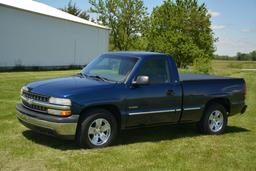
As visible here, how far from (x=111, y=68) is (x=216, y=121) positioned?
3006 mm

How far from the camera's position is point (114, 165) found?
283 inches

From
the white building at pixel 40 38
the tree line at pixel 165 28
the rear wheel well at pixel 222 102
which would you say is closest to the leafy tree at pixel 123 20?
the tree line at pixel 165 28

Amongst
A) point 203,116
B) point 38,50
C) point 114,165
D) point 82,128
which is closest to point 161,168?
point 114,165

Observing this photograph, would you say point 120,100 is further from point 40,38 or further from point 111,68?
point 40,38

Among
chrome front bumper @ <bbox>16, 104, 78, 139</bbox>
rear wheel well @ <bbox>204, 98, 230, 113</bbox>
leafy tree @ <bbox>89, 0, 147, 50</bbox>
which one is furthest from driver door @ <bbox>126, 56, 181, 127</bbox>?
leafy tree @ <bbox>89, 0, 147, 50</bbox>

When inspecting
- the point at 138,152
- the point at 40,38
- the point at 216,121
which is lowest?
the point at 138,152

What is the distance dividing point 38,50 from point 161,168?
30.1 m

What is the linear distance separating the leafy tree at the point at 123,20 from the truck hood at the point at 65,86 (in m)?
51.1

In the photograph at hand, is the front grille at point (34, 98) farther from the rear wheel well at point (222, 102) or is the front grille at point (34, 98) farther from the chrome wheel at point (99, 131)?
the rear wheel well at point (222, 102)

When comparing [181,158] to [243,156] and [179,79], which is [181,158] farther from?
[179,79]

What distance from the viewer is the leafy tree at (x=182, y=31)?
50906 mm

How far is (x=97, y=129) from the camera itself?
326 inches

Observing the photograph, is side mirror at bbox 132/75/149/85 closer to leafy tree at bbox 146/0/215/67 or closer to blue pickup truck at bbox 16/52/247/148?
blue pickup truck at bbox 16/52/247/148

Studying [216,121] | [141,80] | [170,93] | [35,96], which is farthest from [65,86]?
[216,121]
